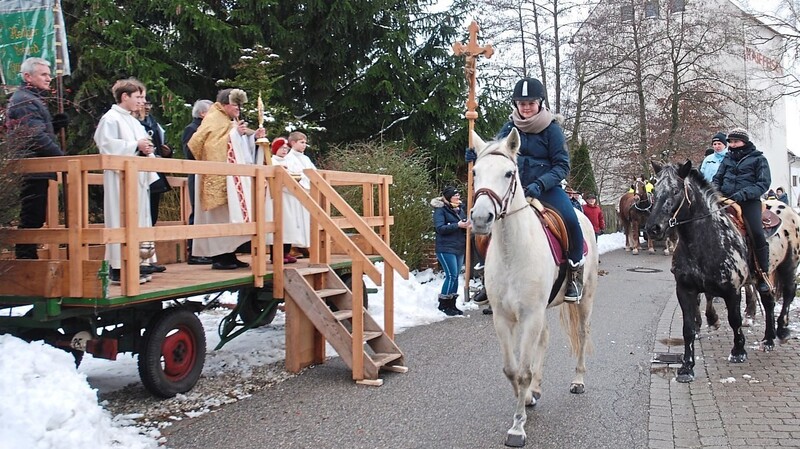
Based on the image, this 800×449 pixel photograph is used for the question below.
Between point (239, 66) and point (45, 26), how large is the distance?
24.2 feet

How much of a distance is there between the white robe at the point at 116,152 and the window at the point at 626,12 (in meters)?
27.3

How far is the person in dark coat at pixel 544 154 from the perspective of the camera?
228 inches

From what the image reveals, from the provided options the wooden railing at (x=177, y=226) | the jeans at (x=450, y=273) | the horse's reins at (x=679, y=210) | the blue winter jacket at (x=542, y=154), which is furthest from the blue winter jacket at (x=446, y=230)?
the blue winter jacket at (x=542, y=154)

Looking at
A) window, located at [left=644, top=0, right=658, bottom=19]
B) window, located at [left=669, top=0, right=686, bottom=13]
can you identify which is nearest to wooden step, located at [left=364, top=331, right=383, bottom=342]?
window, located at [left=644, top=0, right=658, bottom=19]

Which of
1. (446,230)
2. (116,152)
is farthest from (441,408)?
(446,230)

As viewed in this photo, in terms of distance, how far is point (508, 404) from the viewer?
608cm

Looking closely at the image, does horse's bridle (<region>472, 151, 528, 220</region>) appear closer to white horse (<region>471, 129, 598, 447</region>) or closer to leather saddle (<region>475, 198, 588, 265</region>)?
white horse (<region>471, 129, 598, 447</region>)

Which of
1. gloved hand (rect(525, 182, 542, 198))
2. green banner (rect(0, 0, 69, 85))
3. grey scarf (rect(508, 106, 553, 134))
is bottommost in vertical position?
gloved hand (rect(525, 182, 542, 198))

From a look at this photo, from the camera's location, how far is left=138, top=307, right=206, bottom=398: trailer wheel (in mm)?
5855

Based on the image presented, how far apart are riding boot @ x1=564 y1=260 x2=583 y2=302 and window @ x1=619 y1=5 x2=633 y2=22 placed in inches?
1047

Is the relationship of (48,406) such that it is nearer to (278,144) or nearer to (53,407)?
(53,407)

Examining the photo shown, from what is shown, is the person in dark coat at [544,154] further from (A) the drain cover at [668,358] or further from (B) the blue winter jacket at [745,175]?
(B) the blue winter jacket at [745,175]

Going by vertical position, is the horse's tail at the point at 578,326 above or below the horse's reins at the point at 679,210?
below

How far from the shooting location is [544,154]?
5957 millimetres
